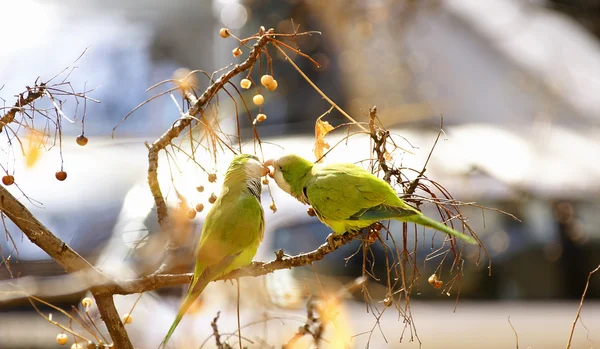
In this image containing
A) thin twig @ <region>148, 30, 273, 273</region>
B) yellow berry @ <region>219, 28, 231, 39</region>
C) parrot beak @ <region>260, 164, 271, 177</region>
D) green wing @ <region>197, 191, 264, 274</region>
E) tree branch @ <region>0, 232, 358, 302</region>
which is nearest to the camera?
tree branch @ <region>0, 232, 358, 302</region>

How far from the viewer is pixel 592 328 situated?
267cm

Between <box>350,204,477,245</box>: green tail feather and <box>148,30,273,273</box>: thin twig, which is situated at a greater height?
<box>148,30,273,273</box>: thin twig

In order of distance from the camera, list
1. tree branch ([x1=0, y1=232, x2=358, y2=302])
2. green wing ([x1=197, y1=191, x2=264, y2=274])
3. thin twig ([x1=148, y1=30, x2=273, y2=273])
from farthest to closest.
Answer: green wing ([x1=197, y1=191, x2=264, y2=274]) → thin twig ([x1=148, y1=30, x2=273, y2=273]) → tree branch ([x1=0, y1=232, x2=358, y2=302])

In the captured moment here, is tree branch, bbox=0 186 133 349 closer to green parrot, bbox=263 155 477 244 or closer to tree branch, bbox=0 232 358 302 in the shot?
tree branch, bbox=0 232 358 302

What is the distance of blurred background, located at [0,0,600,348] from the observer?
2.43m

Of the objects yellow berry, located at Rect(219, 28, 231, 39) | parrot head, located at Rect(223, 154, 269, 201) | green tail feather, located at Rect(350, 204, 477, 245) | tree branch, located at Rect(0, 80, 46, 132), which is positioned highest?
yellow berry, located at Rect(219, 28, 231, 39)

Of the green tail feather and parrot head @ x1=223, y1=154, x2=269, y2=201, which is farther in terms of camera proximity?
parrot head @ x1=223, y1=154, x2=269, y2=201

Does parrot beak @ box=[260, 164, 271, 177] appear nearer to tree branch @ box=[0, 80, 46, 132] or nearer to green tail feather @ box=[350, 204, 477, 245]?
green tail feather @ box=[350, 204, 477, 245]

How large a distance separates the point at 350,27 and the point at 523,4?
1059mm

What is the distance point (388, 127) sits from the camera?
3291 mm

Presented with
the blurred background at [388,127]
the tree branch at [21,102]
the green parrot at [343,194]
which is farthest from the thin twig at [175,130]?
the blurred background at [388,127]

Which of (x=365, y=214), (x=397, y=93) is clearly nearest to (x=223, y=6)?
(x=397, y=93)

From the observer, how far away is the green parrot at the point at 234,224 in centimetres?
112

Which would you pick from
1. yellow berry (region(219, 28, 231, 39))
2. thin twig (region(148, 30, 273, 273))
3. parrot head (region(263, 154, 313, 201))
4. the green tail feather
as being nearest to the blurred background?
parrot head (region(263, 154, 313, 201))
